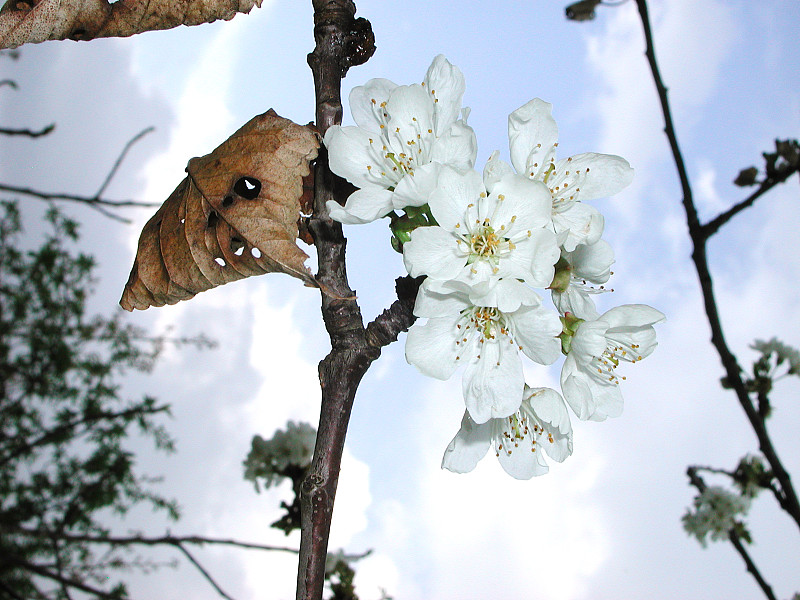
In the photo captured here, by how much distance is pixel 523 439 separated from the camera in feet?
3.12

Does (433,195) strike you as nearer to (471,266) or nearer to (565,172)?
(471,266)

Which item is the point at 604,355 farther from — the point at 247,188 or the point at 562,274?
the point at 247,188

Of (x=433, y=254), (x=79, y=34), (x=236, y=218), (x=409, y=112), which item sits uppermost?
(x=79, y=34)

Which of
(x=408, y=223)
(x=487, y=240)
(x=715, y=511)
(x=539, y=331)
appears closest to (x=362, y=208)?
(x=408, y=223)

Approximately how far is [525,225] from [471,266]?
0.09 metres

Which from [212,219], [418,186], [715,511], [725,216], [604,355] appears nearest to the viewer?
[418,186]

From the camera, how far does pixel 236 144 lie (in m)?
0.89

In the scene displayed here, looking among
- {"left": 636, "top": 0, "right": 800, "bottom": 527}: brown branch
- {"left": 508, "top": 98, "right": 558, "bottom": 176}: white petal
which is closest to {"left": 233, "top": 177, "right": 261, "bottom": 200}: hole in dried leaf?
{"left": 508, "top": 98, "right": 558, "bottom": 176}: white petal

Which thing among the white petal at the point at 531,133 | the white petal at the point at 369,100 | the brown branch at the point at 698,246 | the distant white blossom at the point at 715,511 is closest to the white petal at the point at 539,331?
the white petal at the point at 531,133

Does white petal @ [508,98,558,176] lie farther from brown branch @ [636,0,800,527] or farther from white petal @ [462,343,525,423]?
brown branch @ [636,0,800,527]

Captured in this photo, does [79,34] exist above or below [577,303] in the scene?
above

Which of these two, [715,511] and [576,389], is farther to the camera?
[715,511]

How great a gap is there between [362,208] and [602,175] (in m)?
0.35

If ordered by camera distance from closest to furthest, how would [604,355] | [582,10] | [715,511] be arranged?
[604,355] < [582,10] < [715,511]
